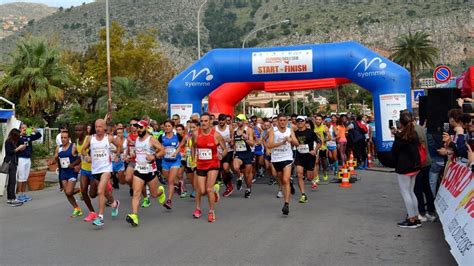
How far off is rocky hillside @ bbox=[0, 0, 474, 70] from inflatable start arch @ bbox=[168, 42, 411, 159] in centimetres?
8483

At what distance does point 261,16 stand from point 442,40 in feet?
145

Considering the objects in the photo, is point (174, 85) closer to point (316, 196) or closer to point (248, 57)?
point (248, 57)

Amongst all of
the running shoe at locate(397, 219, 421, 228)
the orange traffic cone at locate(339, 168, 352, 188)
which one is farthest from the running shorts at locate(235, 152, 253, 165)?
the running shoe at locate(397, 219, 421, 228)

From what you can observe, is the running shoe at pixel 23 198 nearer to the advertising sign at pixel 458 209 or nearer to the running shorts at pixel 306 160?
the running shorts at pixel 306 160

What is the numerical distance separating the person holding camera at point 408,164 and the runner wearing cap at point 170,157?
14.5ft

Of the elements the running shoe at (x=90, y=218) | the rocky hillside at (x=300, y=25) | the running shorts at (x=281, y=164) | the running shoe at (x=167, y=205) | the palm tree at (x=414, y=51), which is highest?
the rocky hillside at (x=300, y=25)

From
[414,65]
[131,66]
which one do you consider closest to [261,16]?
[414,65]

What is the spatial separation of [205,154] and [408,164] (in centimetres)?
333

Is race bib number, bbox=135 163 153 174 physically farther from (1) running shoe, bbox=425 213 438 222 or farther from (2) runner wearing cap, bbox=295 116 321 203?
(1) running shoe, bbox=425 213 438 222

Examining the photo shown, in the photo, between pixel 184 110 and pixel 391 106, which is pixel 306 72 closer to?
pixel 391 106

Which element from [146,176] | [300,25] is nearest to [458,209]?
[146,176]

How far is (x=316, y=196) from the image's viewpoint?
42.0ft

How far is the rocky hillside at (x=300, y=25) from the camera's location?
4373 inches

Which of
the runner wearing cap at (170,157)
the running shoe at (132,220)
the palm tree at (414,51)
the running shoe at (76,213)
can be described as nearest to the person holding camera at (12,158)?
the running shoe at (76,213)
